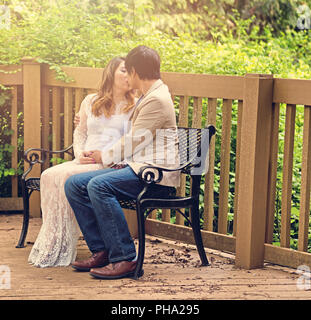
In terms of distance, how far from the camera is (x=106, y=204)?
410cm

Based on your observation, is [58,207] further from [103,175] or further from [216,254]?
[216,254]

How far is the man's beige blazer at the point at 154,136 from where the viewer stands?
4.17 metres

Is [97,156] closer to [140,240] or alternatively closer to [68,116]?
[140,240]

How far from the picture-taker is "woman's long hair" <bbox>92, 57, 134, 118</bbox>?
4598mm

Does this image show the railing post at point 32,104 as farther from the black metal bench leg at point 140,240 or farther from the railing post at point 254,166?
the railing post at point 254,166

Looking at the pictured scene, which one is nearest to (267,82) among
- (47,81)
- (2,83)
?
(47,81)

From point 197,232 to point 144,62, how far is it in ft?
3.85

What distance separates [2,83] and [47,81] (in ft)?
1.35

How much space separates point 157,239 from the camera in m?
5.16

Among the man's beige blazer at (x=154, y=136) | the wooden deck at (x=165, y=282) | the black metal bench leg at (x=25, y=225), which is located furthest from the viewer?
the black metal bench leg at (x=25, y=225)

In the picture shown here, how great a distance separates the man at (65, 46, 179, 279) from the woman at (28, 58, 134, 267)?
19 cm

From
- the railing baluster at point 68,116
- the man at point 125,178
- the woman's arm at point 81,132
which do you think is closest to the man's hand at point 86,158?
the woman's arm at point 81,132

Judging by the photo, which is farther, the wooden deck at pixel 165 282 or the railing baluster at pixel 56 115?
the railing baluster at pixel 56 115

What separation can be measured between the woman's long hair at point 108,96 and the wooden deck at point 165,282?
1.03m
